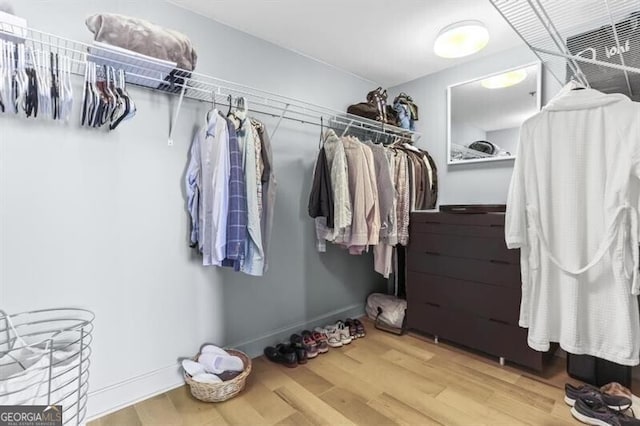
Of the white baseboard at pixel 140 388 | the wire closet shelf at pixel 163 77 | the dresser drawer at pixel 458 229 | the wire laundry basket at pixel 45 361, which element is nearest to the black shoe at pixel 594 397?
the dresser drawer at pixel 458 229

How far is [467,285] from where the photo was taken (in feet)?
6.88

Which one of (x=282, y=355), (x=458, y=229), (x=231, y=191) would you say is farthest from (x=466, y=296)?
(x=231, y=191)

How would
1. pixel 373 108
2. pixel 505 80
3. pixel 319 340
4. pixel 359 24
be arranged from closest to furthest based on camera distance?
1. pixel 359 24
2. pixel 319 340
3. pixel 505 80
4. pixel 373 108

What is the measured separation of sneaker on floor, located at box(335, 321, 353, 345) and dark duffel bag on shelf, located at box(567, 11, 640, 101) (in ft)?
7.32

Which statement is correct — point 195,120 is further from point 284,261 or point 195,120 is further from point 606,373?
point 606,373

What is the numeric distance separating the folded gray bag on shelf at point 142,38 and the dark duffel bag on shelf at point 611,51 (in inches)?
79.3

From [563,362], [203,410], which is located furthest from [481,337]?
[203,410]

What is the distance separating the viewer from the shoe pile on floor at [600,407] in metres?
1.38

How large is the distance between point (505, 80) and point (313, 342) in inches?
94.9

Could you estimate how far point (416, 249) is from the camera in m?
2.40

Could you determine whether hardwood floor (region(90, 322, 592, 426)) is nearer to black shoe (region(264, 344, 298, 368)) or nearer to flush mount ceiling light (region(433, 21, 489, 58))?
black shoe (region(264, 344, 298, 368))

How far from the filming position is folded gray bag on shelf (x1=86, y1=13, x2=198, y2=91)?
1340mm

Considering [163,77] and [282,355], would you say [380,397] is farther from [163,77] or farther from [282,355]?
[163,77]


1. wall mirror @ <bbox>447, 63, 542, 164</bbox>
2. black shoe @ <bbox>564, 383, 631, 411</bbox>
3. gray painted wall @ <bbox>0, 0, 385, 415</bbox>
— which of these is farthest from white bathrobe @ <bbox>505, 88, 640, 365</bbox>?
gray painted wall @ <bbox>0, 0, 385, 415</bbox>
